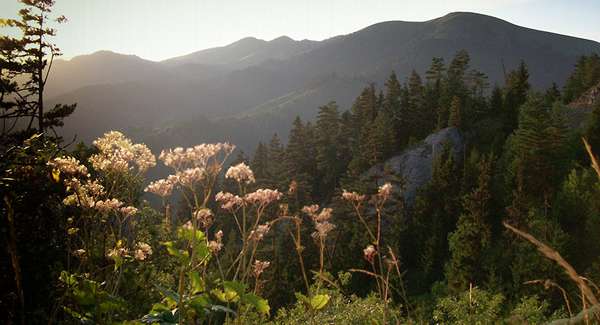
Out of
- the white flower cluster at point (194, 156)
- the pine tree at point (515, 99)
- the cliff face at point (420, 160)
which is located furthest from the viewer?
the pine tree at point (515, 99)

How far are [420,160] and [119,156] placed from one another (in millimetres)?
66737

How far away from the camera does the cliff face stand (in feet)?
215

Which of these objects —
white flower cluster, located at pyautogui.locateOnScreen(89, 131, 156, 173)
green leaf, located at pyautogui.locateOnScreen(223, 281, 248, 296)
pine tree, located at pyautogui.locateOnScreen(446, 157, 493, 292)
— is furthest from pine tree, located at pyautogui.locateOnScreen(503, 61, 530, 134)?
green leaf, located at pyautogui.locateOnScreen(223, 281, 248, 296)

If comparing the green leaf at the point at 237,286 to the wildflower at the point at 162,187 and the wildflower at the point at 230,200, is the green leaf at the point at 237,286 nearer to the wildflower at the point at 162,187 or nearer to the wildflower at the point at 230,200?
the wildflower at the point at 230,200

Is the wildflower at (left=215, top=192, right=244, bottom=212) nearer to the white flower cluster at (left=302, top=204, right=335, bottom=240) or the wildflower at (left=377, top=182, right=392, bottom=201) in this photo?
the white flower cluster at (left=302, top=204, right=335, bottom=240)

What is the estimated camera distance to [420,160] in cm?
6756

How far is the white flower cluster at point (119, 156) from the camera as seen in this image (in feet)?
15.5

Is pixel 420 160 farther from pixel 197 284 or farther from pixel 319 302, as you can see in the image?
pixel 197 284

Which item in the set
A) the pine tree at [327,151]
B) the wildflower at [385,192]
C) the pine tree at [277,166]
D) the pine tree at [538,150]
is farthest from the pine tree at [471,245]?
the wildflower at [385,192]

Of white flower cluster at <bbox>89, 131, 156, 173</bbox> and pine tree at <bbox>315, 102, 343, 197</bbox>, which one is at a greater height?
white flower cluster at <bbox>89, 131, 156, 173</bbox>

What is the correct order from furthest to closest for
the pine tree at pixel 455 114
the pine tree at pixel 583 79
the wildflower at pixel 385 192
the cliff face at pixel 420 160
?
the pine tree at pixel 583 79 → the pine tree at pixel 455 114 → the cliff face at pixel 420 160 → the wildflower at pixel 385 192

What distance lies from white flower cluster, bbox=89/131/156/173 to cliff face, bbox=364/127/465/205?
198ft

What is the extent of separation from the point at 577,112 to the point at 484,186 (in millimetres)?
32553

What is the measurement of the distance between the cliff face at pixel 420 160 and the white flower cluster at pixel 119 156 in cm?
6035
